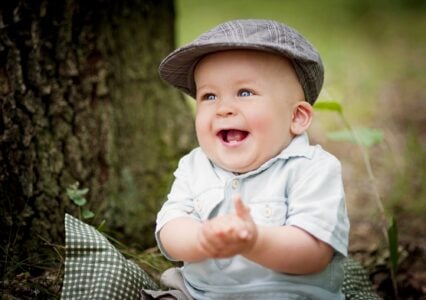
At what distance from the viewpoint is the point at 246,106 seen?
6.08ft

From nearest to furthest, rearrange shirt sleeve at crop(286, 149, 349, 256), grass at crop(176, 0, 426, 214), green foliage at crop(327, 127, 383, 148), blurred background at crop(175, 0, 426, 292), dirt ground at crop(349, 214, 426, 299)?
shirt sleeve at crop(286, 149, 349, 256)
dirt ground at crop(349, 214, 426, 299)
green foliage at crop(327, 127, 383, 148)
blurred background at crop(175, 0, 426, 292)
grass at crop(176, 0, 426, 214)

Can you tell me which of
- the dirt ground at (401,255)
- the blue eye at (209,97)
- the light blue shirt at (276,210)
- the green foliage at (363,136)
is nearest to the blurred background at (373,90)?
the dirt ground at (401,255)

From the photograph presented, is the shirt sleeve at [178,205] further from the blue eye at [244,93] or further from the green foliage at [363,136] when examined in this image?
the green foliage at [363,136]

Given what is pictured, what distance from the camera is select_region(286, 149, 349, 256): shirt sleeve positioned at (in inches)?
68.7

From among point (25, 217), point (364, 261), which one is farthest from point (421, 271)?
point (25, 217)

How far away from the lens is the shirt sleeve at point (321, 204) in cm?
175

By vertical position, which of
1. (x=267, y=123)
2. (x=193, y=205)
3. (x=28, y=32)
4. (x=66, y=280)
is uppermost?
(x=28, y=32)

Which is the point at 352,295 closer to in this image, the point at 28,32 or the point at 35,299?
the point at 35,299

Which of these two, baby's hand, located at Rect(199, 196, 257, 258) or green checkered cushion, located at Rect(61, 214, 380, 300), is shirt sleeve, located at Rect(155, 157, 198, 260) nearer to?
green checkered cushion, located at Rect(61, 214, 380, 300)

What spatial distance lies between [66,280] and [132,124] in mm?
1221

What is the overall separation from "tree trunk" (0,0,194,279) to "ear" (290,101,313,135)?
3.67 feet

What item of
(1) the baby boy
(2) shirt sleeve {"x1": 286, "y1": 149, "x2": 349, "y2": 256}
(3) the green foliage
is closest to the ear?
(1) the baby boy

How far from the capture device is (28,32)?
98.9 inches

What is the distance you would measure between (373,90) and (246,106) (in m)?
3.85
